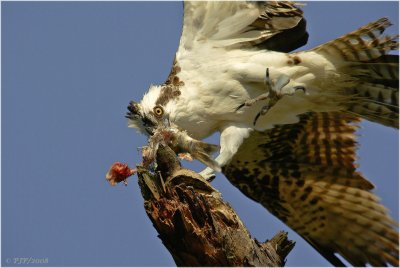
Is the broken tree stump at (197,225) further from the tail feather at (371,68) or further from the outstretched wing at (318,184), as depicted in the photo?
the tail feather at (371,68)

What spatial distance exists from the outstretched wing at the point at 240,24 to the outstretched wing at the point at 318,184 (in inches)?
38.0

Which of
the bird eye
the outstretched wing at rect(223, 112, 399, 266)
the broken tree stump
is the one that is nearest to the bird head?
the bird eye

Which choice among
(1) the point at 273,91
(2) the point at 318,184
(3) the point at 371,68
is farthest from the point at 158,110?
(3) the point at 371,68

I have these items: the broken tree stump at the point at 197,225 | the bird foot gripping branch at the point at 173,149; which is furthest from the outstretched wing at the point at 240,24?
the broken tree stump at the point at 197,225

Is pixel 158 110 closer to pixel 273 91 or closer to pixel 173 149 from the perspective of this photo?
pixel 173 149

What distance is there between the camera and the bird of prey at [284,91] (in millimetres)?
8227

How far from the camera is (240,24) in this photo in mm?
8359

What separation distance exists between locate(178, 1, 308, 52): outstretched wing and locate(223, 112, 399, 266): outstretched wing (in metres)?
0.96

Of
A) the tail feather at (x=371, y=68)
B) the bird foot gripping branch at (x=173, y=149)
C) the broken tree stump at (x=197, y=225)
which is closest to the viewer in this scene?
the broken tree stump at (x=197, y=225)

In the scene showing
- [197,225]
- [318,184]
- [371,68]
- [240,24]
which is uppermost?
[240,24]

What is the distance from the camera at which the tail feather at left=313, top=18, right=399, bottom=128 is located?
8.06 m

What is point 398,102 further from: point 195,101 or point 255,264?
point 255,264

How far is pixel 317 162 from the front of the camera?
8.98 m

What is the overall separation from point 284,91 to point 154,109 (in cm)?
129
